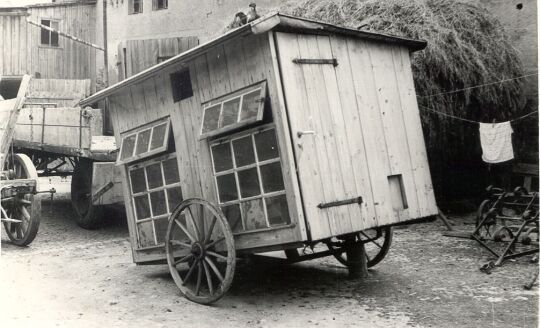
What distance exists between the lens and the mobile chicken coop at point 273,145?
206 inches

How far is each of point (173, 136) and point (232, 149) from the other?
1.24m

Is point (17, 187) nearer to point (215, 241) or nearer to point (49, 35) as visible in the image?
point (215, 241)

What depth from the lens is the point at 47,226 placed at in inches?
428

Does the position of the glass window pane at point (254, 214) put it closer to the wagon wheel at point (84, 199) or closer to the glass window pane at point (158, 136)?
the glass window pane at point (158, 136)

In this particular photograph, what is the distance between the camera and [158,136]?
6.76 metres

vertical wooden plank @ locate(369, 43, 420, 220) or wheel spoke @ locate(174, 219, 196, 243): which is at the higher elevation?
vertical wooden plank @ locate(369, 43, 420, 220)

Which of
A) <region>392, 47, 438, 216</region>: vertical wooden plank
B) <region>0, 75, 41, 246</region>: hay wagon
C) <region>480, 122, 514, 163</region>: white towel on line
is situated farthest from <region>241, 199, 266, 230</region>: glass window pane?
<region>480, 122, 514, 163</region>: white towel on line

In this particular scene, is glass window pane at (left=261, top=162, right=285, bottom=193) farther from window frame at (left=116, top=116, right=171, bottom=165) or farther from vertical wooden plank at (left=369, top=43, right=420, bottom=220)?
window frame at (left=116, top=116, right=171, bottom=165)

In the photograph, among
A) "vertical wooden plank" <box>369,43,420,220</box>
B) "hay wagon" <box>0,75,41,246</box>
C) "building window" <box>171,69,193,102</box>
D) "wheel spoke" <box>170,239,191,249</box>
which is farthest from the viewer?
"hay wagon" <box>0,75,41,246</box>

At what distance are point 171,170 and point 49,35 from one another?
1609 centimetres

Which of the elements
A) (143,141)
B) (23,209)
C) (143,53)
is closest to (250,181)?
(143,141)

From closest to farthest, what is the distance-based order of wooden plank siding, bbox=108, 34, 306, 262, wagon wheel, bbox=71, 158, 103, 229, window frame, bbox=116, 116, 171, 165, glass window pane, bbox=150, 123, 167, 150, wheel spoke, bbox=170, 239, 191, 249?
1. wooden plank siding, bbox=108, 34, 306, 262
2. wheel spoke, bbox=170, 239, 191, 249
3. window frame, bbox=116, 116, 171, 165
4. glass window pane, bbox=150, 123, 167, 150
5. wagon wheel, bbox=71, 158, 103, 229

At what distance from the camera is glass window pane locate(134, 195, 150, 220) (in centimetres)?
709

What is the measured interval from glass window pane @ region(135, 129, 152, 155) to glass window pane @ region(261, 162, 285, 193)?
7.23ft
